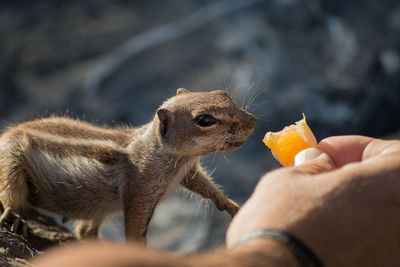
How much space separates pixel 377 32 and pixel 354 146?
4770mm

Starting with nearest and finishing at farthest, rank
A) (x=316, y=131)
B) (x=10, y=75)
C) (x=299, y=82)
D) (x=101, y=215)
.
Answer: (x=101, y=215)
(x=316, y=131)
(x=299, y=82)
(x=10, y=75)

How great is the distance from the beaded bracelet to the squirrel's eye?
133cm

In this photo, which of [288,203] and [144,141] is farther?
[144,141]

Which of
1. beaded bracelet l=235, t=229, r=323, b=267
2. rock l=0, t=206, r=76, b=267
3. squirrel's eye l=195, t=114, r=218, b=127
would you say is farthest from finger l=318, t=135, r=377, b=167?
rock l=0, t=206, r=76, b=267

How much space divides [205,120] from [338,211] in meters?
1.34

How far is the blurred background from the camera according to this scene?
5594 mm

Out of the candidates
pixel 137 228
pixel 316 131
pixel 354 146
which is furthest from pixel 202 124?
pixel 316 131

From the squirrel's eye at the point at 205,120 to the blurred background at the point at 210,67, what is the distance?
2.32 metres

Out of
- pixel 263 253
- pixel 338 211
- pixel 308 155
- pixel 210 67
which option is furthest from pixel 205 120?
pixel 210 67

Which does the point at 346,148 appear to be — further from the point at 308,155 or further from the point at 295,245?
the point at 295,245

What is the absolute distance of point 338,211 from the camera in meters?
1.38

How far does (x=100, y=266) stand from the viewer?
2.83ft

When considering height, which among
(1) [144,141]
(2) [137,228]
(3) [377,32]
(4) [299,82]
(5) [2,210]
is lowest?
(2) [137,228]

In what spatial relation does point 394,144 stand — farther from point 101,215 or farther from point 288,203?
point 101,215
